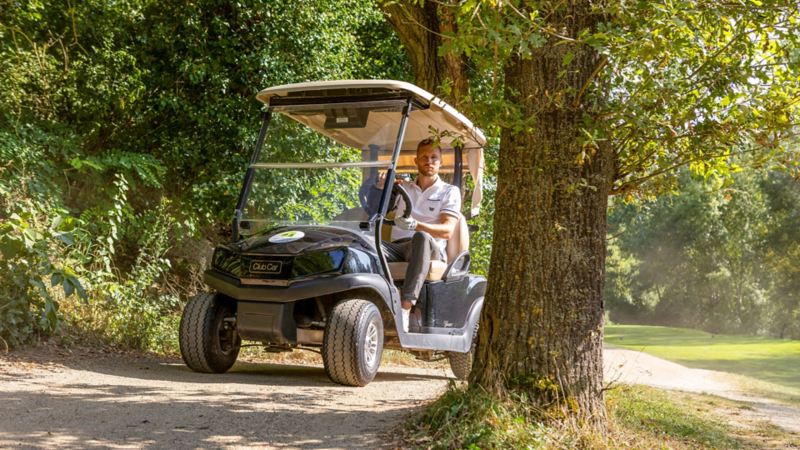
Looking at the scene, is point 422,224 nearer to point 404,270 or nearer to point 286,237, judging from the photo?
point 404,270

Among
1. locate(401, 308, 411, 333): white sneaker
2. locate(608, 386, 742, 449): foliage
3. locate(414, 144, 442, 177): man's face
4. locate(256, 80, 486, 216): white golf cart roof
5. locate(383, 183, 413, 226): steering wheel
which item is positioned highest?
locate(256, 80, 486, 216): white golf cart roof

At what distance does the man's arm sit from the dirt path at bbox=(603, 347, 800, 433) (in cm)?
172

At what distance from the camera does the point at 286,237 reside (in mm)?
6797

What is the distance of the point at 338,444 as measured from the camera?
15.6 feet

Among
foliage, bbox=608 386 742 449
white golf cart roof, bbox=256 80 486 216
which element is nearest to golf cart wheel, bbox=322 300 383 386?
white golf cart roof, bbox=256 80 486 216

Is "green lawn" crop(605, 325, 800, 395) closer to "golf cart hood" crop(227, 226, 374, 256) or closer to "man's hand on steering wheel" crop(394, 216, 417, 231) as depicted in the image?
"man's hand on steering wheel" crop(394, 216, 417, 231)

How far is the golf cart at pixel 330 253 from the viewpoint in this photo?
21.3 feet

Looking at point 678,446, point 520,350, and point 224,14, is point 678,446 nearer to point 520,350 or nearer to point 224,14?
point 520,350

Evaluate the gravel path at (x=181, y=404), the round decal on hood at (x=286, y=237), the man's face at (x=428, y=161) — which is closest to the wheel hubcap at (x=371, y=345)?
the gravel path at (x=181, y=404)

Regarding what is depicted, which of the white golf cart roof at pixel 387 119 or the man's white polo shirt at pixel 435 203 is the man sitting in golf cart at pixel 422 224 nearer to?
the man's white polo shirt at pixel 435 203

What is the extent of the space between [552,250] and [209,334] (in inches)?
105

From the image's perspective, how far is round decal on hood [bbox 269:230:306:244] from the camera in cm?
676

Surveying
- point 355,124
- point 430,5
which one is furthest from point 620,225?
point 355,124

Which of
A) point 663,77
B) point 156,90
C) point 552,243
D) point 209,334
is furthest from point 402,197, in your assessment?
point 156,90
